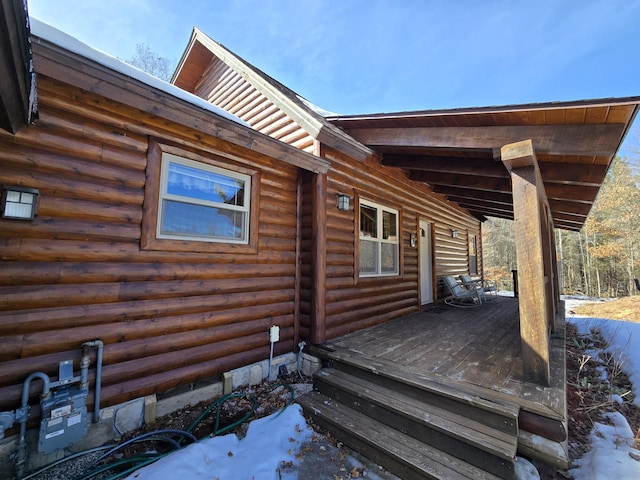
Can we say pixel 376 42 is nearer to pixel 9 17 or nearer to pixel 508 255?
pixel 9 17

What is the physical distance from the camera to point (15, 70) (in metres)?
1.30

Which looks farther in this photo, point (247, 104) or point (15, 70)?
point (247, 104)

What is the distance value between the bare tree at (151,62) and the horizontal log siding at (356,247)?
36.7 feet

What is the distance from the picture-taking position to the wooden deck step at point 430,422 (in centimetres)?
186

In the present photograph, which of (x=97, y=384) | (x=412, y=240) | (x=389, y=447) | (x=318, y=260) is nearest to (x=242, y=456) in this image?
(x=389, y=447)

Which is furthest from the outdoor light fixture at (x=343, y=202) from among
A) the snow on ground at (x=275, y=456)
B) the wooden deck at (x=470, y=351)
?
the snow on ground at (x=275, y=456)

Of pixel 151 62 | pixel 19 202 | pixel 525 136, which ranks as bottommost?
pixel 19 202

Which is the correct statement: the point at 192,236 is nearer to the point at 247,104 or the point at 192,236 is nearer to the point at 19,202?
the point at 19,202

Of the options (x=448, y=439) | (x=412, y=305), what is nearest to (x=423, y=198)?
(x=412, y=305)

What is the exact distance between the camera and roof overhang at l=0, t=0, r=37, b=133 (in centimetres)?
102

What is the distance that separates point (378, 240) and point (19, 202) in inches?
181

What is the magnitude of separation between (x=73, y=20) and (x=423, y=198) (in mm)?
8175

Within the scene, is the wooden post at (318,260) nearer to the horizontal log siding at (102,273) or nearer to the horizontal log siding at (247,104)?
the horizontal log siding at (247,104)

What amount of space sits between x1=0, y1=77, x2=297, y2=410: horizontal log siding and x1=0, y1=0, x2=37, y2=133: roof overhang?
26 cm
